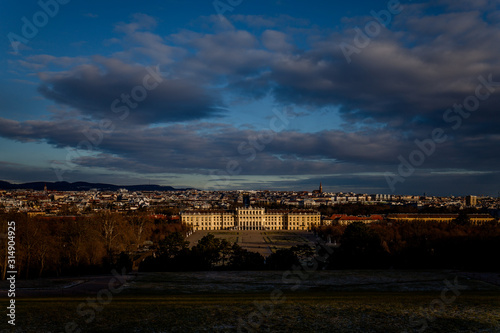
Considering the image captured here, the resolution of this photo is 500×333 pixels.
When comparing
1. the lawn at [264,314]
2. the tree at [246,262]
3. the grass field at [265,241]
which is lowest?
the grass field at [265,241]

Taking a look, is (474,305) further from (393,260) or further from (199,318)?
(393,260)

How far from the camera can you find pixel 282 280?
71.6 feet

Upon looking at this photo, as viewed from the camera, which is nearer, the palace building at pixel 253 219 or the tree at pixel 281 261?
the tree at pixel 281 261

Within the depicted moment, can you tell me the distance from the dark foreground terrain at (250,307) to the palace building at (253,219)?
7467 centimetres

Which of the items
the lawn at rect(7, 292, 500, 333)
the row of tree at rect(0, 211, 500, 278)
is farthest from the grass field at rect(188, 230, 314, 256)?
the lawn at rect(7, 292, 500, 333)

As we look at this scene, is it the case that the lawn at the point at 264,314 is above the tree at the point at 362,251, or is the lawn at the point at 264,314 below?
above

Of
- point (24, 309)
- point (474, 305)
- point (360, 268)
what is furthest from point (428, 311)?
point (360, 268)

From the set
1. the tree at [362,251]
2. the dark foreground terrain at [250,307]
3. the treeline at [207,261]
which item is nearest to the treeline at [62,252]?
the treeline at [207,261]

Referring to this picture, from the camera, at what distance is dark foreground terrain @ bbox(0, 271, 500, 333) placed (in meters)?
11.3

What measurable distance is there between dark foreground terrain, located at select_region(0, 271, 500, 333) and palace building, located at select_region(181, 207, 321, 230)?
2940 inches

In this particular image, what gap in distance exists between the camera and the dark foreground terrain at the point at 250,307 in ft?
37.0

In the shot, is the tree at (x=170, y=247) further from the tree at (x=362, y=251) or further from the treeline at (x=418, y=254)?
the tree at (x=362, y=251)

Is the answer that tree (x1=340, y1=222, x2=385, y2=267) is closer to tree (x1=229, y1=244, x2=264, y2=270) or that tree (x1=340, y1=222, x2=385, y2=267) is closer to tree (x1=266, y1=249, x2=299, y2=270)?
tree (x1=266, y1=249, x2=299, y2=270)

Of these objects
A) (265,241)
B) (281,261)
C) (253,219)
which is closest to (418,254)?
(281,261)
